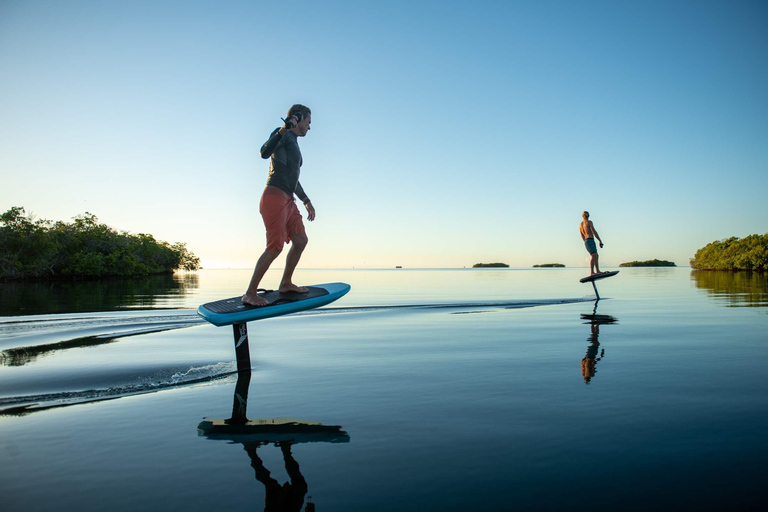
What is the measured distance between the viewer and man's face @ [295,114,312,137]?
6935mm

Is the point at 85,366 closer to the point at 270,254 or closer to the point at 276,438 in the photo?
the point at 270,254

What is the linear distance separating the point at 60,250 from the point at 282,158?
9223cm

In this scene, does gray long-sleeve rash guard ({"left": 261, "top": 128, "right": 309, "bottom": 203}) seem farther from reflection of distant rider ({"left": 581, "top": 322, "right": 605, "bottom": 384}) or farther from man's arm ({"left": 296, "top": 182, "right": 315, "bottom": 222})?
reflection of distant rider ({"left": 581, "top": 322, "right": 605, "bottom": 384})

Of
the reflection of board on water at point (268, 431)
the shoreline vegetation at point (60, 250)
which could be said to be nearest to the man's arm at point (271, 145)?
the reflection of board on water at point (268, 431)

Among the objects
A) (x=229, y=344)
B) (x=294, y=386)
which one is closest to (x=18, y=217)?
(x=229, y=344)

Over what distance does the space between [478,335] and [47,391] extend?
769 cm

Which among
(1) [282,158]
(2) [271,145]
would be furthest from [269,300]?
(2) [271,145]

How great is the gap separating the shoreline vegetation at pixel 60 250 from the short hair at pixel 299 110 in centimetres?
8181

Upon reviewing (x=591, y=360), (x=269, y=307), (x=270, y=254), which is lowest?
(x=591, y=360)

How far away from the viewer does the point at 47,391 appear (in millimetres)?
5984

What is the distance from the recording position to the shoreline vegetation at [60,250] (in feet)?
238

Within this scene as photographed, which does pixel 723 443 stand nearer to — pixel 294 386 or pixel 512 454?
pixel 512 454

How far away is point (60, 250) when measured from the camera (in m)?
81.9

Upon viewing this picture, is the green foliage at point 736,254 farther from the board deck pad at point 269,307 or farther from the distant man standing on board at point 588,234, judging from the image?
the board deck pad at point 269,307
